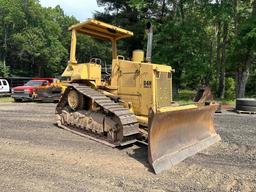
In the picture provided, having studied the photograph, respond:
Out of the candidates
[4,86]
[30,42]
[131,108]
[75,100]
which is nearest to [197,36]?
[4,86]

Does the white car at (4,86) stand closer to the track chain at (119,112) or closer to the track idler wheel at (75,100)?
the track idler wheel at (75,100)

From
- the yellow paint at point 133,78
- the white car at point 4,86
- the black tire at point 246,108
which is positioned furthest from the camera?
the white car at point 4,86

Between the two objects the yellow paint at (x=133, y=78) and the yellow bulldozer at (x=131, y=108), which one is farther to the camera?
the yellow paint at (x=133, y=78)


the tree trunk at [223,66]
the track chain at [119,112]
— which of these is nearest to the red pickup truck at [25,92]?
the tree trunk at [223,66]

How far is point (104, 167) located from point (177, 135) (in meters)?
1.96

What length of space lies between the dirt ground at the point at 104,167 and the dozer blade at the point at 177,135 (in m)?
0.19

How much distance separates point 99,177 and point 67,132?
368 centimetres

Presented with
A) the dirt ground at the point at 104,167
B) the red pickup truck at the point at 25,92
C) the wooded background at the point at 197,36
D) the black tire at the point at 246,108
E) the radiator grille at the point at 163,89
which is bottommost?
the dirt ground at the point at 104,167

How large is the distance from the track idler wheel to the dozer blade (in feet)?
9.13

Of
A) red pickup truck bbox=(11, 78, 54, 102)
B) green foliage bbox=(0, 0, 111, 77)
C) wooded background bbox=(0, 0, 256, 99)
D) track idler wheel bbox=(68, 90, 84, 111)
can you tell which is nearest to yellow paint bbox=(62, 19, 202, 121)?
track idler wheel bbox=(68, 90, 84, 111)

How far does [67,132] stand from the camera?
9.06m

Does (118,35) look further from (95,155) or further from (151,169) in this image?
(151,169)

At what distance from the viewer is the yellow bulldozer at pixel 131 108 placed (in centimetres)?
690

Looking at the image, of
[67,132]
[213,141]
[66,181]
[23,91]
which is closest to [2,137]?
[67,132]
